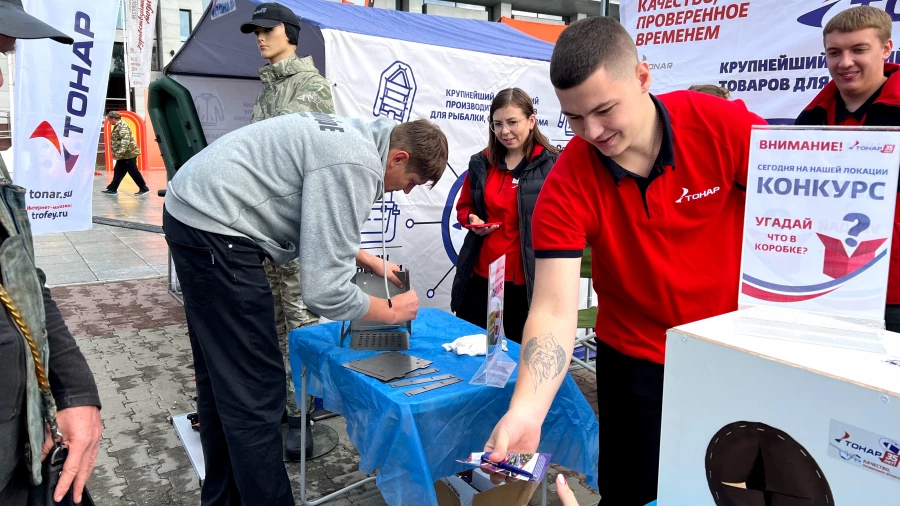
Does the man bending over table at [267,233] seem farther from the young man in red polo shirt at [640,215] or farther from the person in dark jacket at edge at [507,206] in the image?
the person in dark jacket at edge at [507,206]

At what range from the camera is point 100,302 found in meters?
5.43

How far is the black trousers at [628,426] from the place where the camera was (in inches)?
60.3

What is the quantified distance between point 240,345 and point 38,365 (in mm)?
854

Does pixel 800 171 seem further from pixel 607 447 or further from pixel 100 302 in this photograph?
pixel 100 302

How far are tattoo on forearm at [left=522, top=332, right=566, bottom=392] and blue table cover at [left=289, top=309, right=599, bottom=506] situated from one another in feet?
1.75

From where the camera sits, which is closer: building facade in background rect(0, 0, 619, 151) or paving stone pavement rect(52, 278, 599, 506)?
paving stone pavement rect(52, 278, 599, 506)

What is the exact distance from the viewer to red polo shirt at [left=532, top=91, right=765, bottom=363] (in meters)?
1.38

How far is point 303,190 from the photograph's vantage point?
1.85 metres

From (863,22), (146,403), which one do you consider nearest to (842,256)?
(863,22)

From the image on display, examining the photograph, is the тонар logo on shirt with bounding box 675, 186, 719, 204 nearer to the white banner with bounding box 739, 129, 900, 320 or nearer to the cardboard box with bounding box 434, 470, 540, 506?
the white banner with bounding box 739, 129, 900, 320

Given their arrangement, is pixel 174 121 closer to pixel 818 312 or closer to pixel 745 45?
pixel 745 45

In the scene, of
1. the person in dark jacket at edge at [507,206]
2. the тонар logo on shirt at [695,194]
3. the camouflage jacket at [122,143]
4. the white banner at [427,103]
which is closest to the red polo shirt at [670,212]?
the тонар logo on shirt at [695,194]

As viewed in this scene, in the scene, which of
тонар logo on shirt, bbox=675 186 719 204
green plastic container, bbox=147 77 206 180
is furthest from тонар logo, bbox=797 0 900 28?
green plastic container, bbox=147 77 206 180

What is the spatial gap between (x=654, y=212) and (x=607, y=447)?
682 mm
